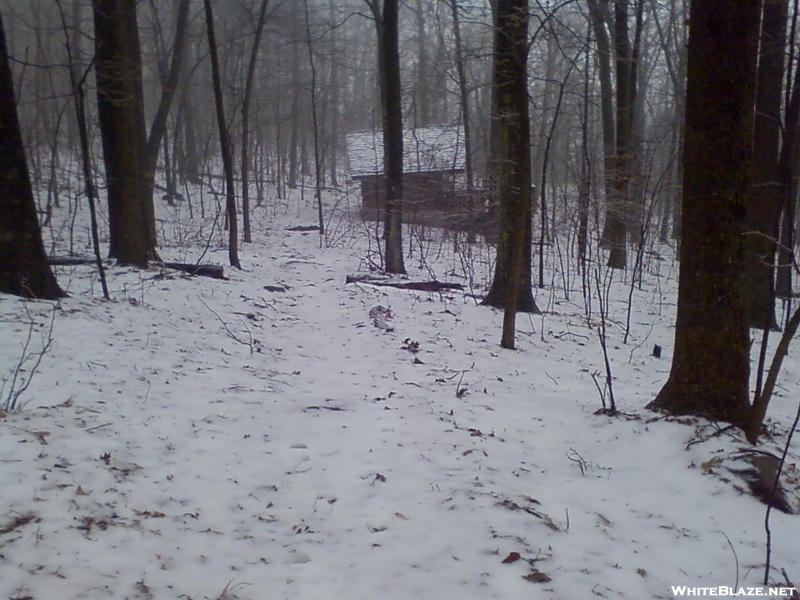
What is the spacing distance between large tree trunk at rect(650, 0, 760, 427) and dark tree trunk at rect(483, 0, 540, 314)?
249 centimetres

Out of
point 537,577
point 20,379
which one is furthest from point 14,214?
point 537,577

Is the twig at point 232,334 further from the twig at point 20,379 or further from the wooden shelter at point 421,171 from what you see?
the wooden shelter at point 421,171

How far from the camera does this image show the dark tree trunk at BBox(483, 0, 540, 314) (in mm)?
7293

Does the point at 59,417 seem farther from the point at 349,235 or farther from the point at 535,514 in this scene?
the point at 349,235

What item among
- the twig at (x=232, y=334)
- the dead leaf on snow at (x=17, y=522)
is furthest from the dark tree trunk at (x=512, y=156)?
the dead leaf on snow at (x=17, y=522)

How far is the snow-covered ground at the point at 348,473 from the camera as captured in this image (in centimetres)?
313

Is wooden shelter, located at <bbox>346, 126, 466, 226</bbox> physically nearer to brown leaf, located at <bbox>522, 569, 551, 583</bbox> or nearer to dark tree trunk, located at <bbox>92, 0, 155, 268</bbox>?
dark tree trunk, located at <bbox>92, 0, 155, 268</bbox>

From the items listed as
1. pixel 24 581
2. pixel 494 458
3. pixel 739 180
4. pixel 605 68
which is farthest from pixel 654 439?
pixel 605 68

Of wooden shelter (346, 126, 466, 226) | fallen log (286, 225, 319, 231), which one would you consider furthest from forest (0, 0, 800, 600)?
fallen log (286, 225, 319, 231)

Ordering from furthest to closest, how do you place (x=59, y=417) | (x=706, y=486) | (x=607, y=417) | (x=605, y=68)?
1. (x=605, y=68)
2. (x=607, y=417)
3. (x=59, y=417)
4. (x=706, y=486)

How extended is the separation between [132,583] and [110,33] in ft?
32.6

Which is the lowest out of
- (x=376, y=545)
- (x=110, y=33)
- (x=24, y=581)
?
(x=376, y=545)

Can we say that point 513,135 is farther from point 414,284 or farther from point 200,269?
point 200,269

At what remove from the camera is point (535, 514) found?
376cm
